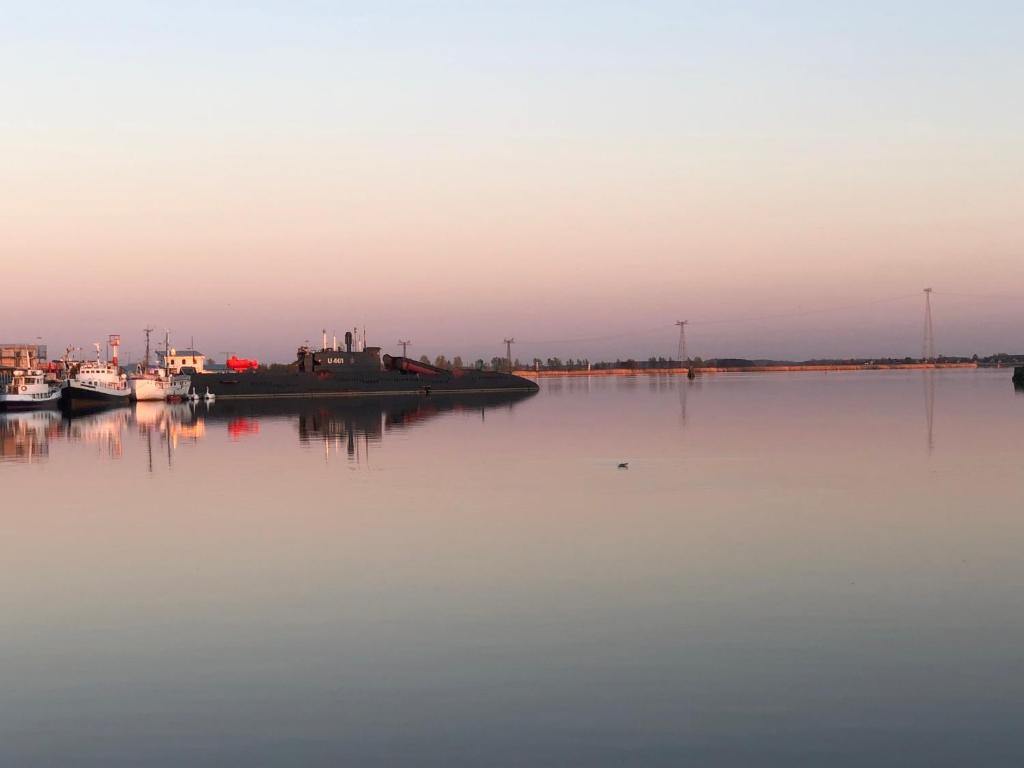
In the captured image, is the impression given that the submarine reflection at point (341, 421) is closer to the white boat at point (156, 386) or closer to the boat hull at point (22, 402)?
the white boat at point (156, 386)

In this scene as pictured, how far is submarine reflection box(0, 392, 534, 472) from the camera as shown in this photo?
2158 inches

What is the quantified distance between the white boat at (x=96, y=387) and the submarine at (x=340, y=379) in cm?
1423

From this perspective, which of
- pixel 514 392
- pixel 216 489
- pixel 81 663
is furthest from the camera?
pixel 514 392

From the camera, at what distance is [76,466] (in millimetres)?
45406

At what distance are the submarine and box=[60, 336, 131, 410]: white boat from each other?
46.7 feet

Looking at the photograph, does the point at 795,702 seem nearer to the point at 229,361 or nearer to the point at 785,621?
the point at 785,621

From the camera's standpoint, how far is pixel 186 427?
245 feet

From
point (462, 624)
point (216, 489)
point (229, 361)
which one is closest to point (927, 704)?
point (462, 624)

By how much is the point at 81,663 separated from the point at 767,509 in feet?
63.1

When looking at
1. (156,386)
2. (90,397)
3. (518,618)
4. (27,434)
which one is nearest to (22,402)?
(90,397)

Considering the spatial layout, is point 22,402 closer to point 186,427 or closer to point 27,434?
point 186,427

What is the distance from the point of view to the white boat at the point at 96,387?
11300 centimetres

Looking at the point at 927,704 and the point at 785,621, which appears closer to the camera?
the point at 927,704

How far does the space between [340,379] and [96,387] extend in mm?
33430
